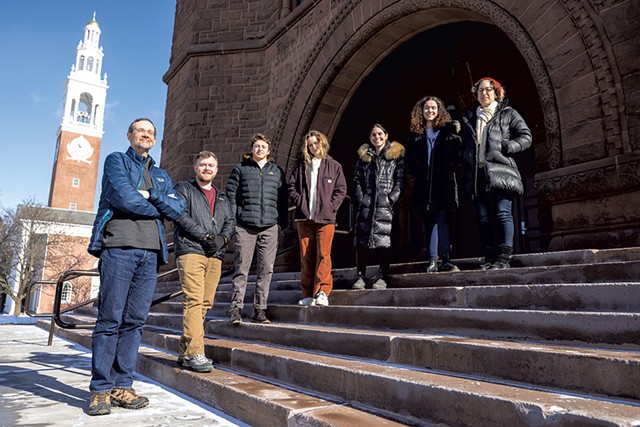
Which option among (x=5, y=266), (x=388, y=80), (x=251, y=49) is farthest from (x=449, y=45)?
(x=5, y=266)

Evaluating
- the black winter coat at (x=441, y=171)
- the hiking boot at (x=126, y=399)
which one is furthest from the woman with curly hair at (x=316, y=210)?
the hiking boot at (x=126, y=399)

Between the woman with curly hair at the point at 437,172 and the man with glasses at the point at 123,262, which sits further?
the woman with curly hair at the point at 437,172

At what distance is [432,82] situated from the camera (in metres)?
8.94

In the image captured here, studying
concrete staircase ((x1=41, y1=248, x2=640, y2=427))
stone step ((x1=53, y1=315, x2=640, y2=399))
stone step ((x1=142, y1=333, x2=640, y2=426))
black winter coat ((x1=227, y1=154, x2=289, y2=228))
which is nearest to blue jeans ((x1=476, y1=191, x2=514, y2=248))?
concrete staircase ((x1=41, y1=248, x2=640, y2=427))

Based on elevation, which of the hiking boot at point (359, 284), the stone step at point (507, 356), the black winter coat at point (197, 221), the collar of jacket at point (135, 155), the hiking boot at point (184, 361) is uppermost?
the collar of jacket at point (135, 155)

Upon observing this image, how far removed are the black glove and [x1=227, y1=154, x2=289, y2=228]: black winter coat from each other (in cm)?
63

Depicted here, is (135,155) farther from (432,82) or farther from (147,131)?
(432,82)

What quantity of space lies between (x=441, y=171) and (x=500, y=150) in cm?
56

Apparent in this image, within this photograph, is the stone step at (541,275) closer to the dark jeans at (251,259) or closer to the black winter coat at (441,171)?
the black winter coat at (441,171)

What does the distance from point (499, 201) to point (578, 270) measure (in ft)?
3.05

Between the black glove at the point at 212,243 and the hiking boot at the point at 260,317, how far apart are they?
0.98 meters

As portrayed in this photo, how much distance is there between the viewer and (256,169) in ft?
14.1

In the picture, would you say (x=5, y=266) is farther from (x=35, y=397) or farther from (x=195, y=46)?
(x=35, y=397)

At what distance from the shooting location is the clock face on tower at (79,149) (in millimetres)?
55750
